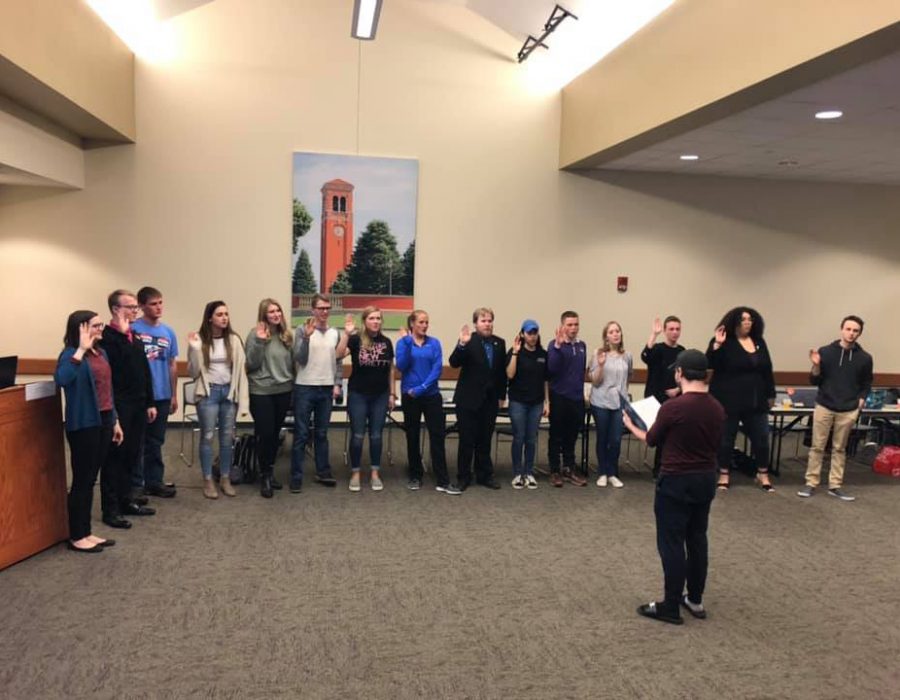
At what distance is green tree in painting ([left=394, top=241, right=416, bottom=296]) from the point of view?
25.0 ft

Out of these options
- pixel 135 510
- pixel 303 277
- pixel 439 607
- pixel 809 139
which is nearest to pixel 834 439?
pixel 809 139

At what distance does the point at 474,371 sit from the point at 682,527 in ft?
8.38

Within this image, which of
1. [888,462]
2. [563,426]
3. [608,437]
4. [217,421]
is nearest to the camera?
[217,421]

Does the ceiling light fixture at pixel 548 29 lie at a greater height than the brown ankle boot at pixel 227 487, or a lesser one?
greater

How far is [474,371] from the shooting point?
547 cm

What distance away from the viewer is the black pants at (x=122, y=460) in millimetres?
4371

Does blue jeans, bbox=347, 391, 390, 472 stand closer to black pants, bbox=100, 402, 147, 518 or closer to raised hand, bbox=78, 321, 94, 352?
black pants, bbox=100, 402, 147, 518

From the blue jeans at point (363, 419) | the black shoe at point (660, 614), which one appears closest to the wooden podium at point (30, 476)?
the blue jeans at point (363, 419)

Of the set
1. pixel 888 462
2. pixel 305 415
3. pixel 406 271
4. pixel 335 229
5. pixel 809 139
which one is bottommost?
pixel 888 462

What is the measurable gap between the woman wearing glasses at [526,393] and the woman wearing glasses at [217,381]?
7.19 ft

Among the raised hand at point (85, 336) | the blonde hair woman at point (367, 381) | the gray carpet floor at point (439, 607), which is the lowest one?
the gray carpet floor at point (439, 607)

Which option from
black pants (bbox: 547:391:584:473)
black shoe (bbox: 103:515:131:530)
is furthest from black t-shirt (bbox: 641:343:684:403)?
black shoe (bbox: 103:515:131:530)

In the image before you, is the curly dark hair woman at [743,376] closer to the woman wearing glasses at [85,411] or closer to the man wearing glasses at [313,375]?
the man wearing glasses at [313,375]

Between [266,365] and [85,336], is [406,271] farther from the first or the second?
[85,336]
